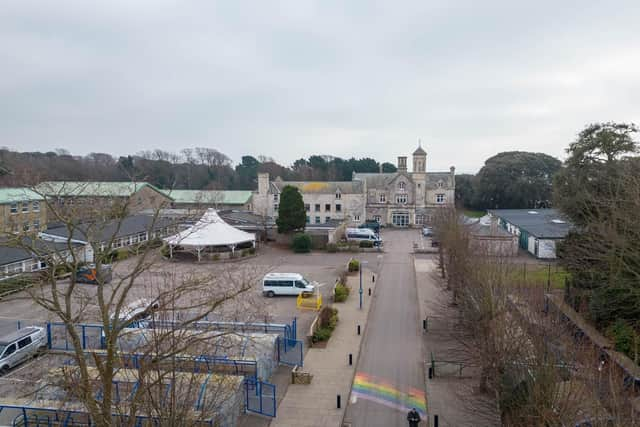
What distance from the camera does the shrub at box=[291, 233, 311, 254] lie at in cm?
3784

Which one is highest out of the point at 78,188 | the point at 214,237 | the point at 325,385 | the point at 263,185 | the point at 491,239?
the point at 263,185

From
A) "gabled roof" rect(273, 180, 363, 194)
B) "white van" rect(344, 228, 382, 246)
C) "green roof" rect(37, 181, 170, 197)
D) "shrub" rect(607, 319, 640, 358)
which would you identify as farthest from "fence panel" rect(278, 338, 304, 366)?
"gabled roof" rect(273, 180, 363, 194)

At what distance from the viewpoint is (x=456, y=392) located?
42.8ft

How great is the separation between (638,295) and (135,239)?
3574 cm

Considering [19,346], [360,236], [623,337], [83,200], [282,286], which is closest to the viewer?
[83,200]

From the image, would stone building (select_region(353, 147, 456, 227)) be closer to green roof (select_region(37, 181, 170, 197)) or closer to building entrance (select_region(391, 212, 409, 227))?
building entrance (select_region(391, 212, 409, 227))

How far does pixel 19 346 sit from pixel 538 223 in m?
39.1

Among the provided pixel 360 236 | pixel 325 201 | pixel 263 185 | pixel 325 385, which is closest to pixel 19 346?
pixel 325 385

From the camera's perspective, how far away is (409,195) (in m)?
53.6

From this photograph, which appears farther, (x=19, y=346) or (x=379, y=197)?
(x=379, y=197)

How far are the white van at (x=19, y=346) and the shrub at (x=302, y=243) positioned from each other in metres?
23.1

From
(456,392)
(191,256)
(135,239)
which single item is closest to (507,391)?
(456,392)

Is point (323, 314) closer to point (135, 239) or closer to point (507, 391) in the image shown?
point (507, 391)

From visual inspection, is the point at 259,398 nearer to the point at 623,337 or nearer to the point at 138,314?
the point at 138,314
